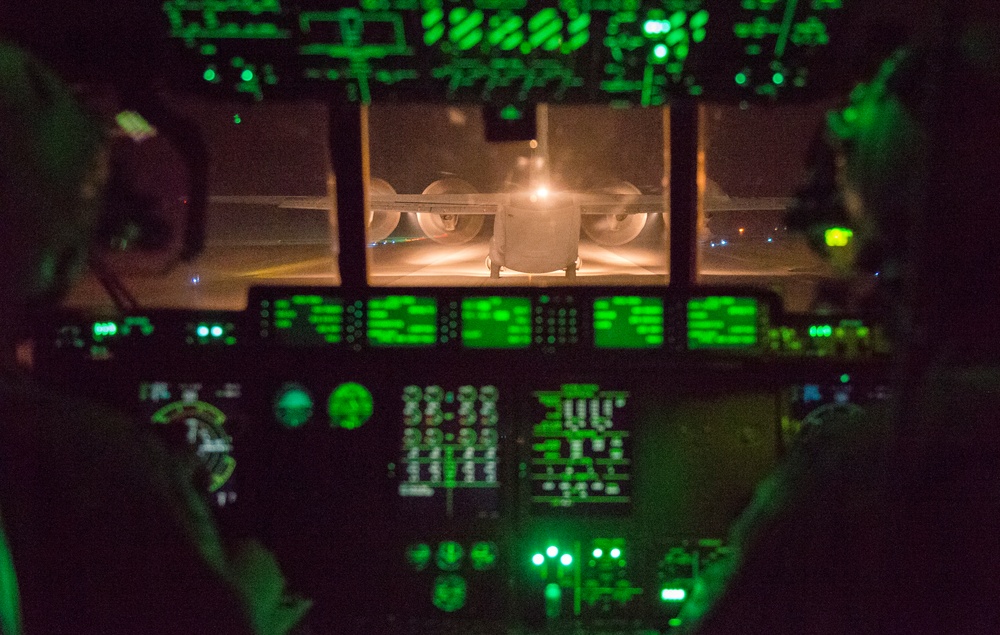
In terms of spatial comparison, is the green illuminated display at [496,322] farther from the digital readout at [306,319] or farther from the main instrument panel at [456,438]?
the digital readout at [306,319]

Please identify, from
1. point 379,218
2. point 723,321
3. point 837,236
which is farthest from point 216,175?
point 837,236

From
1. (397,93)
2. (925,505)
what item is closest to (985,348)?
(925,505)

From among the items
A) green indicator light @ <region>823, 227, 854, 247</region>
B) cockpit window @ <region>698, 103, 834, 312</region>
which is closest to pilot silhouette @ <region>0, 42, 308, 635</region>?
cockpit window @ <region>698, 103, 834, 312</region>

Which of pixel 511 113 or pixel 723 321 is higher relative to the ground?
pixel 511 113

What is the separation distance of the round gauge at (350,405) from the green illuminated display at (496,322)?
351 millimetres

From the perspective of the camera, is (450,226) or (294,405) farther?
(450,226)

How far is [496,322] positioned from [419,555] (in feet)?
2.43

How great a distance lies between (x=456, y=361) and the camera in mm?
2334

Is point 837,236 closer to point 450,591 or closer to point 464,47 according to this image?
point 464,47

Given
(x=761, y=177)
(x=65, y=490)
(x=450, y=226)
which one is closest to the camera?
A: (x=65, y=490)

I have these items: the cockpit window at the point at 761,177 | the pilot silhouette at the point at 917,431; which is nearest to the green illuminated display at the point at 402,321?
the cockpit window at the point at 761,177

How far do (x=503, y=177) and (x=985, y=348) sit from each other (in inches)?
96.8

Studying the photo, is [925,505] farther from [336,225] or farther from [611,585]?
[336,225]

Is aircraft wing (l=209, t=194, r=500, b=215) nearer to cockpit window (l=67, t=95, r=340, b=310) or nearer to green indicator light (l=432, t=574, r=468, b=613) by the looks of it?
cockpit window (l=67, t=95, r=340, b=310)
